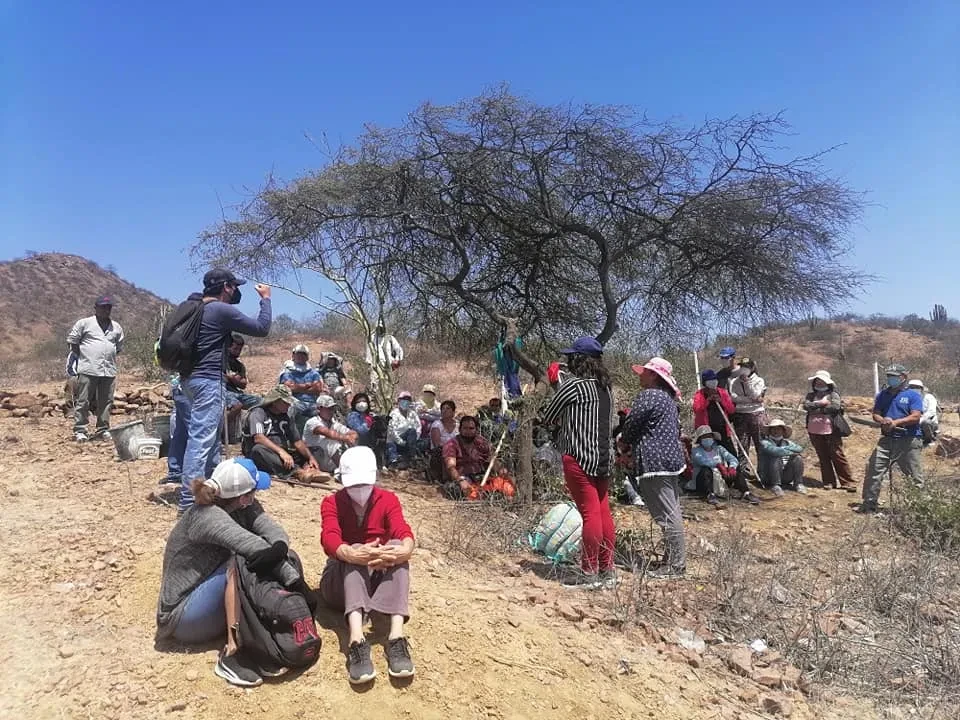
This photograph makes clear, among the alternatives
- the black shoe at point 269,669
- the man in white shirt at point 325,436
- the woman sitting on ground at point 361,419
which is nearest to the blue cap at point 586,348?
the black shoe at point 269,669

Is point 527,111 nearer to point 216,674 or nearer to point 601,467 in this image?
point 601,467

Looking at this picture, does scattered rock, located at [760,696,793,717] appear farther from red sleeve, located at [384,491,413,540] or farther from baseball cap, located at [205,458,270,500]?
baseball cap, located at [205,458,270,500]

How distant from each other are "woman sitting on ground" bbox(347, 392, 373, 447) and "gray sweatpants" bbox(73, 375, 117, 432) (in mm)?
2769

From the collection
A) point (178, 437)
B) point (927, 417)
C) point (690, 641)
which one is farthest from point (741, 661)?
point (927, 417)

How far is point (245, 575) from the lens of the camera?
131 inches

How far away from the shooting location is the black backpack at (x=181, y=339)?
15.5 ft

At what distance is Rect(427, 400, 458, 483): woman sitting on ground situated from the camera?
7.65m

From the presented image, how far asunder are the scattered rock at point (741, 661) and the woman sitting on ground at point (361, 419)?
181 inches

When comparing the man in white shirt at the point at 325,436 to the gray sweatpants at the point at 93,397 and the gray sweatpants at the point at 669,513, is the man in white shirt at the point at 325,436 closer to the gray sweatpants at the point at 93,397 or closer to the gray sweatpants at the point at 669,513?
the gray sweatpants at the point at 93,397

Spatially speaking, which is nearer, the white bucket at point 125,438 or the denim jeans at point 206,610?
the denim jeans at point 206,610

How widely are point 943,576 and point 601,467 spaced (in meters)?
3.03

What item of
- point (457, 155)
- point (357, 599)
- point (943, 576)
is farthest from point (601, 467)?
point (457, 155)

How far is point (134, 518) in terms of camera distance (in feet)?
16.8

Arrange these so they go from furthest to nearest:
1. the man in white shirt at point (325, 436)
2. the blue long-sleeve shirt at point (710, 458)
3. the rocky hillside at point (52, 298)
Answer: the rocky hillside at point (52, 298) → the blue long-sleeve shirt at point (710, 458) → the man in white shirt at point (325, 436)
